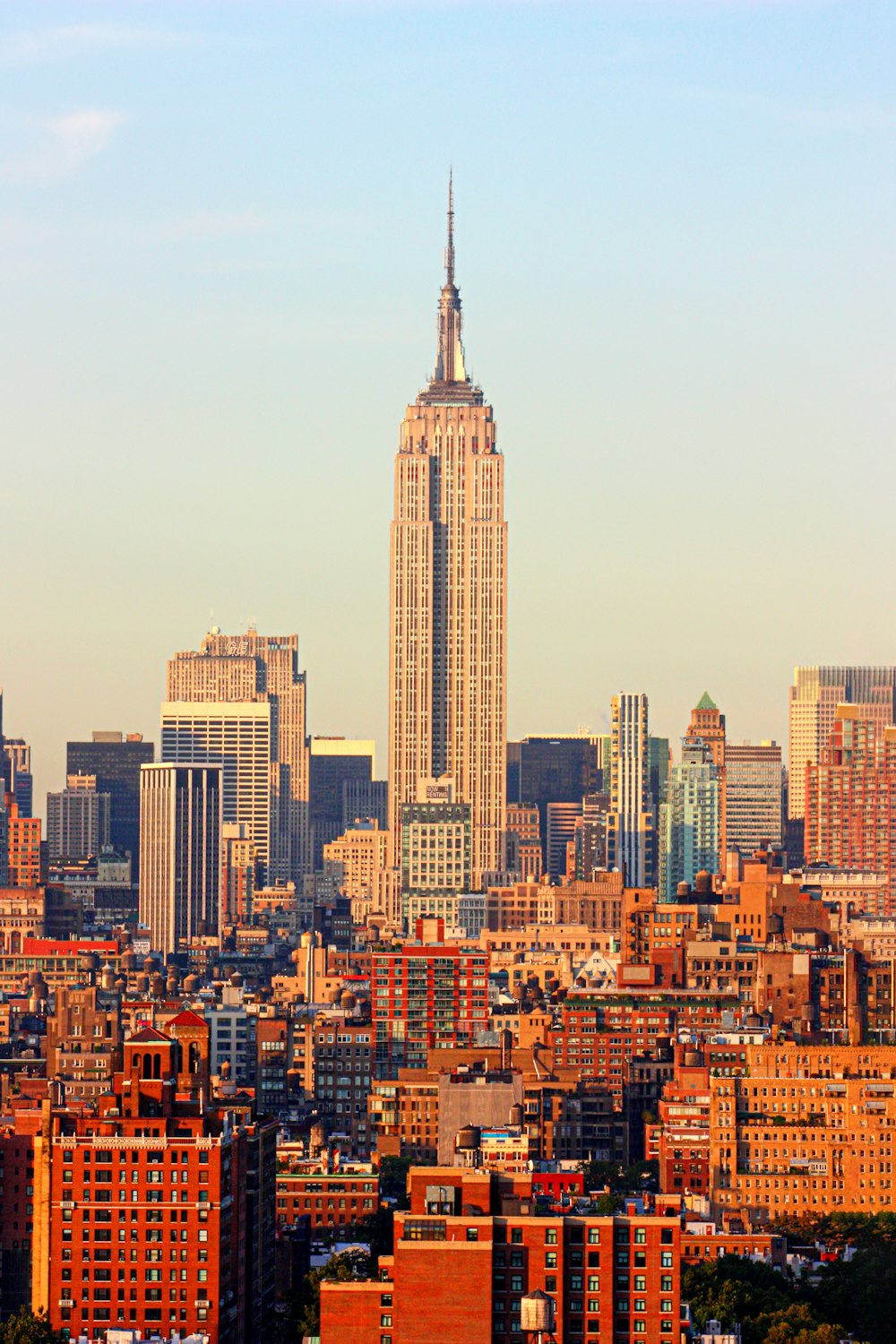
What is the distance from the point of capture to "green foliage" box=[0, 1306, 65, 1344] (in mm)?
118188

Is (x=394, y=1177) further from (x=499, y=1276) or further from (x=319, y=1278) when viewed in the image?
(x=499, y=1276)

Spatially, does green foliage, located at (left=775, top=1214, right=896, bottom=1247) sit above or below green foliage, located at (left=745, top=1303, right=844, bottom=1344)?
above

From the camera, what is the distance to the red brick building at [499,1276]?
347 feet

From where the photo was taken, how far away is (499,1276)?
106438 mm

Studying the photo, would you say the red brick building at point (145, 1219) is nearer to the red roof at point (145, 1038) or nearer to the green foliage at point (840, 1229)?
the red roof at point (145, 1038)

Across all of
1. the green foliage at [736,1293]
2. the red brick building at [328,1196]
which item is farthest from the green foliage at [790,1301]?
the red brick building at [328,1196]

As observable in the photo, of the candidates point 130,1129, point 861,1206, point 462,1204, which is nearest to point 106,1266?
point 130,1129

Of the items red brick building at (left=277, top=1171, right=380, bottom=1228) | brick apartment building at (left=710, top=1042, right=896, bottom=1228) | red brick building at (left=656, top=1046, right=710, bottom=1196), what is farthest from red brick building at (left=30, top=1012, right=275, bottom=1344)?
A: red brick building at (left=656, top=1046, right=710, bottom=1196)

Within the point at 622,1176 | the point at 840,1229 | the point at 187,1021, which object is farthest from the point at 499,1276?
the point at 187,1021

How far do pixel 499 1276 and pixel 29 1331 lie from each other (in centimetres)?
1838

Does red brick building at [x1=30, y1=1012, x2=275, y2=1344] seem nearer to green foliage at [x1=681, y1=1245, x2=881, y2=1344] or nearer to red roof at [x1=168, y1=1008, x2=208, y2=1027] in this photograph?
green foliage at [x1=681, y1=1245, x2=881, y2=1344]

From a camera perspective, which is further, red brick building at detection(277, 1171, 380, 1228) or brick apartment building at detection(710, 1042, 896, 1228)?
brick apartment building at detection(710, 1042, 896, 1228)

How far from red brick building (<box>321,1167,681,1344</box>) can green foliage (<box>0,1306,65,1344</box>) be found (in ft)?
41.8

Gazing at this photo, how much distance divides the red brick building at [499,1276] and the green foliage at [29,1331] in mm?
12737
